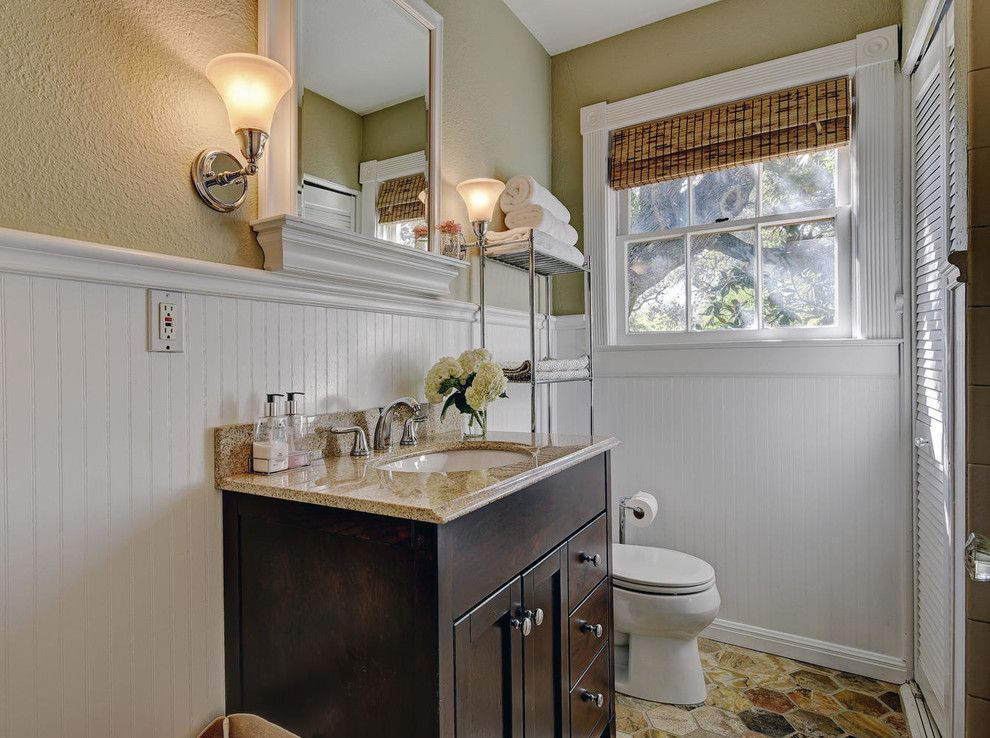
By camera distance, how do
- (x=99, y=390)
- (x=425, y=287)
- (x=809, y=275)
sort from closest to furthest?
(x=99, y=390) < (x=425, y=287) < (x=809, y=275)

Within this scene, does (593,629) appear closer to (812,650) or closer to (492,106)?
(812,650)

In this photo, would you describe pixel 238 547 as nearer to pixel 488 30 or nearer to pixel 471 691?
pixel 471 691

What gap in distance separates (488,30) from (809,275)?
1567mm

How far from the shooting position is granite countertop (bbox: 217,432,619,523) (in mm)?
899

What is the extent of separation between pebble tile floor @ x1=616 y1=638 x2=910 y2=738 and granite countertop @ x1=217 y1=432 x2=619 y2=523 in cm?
98

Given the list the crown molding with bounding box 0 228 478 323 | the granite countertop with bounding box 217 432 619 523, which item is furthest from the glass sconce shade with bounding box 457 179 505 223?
the granite countertop with bounding box 217 432 619 523

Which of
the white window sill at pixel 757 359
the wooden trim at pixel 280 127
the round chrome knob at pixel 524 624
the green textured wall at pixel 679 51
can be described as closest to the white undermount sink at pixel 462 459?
the round chrome knob at pixel 524 624

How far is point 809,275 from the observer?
215 cm

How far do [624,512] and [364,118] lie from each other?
1759 mm

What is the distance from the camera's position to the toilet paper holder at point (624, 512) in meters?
2.12

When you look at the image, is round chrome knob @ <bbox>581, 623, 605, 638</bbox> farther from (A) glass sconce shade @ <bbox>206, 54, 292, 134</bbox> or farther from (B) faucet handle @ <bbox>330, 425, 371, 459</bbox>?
(A) glass sconce shade @ <bbox>206, 54, 292, 134</bbox>

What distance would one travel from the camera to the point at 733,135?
2.20 metres

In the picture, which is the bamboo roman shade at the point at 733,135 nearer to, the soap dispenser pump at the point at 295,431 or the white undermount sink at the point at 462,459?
the white undermount sink at the point at 462,459

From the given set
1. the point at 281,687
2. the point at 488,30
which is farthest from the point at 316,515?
the point at 488,30
